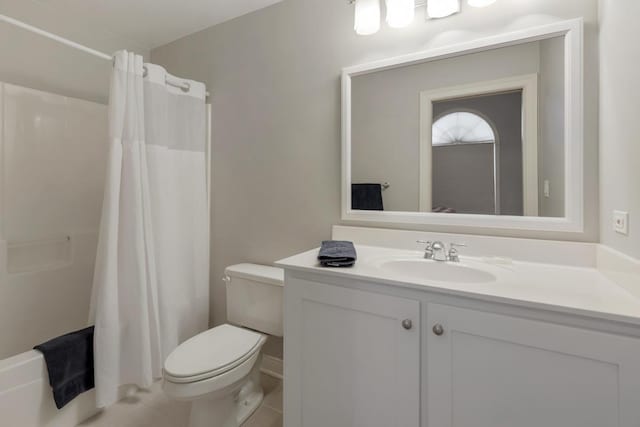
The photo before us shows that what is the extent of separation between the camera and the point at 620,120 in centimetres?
99

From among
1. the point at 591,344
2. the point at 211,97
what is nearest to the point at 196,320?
the point at 211,97

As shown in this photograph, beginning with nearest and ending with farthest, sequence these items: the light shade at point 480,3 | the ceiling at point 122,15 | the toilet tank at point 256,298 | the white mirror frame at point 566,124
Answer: the white mirror frame at point 566,124 → the light shade at point 480,3 → the toilet tank at point 256,298 → the ceiling at point 122,15

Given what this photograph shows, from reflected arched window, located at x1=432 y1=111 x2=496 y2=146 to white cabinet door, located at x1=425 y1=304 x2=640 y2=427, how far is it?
82 cm

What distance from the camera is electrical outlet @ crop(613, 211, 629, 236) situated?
0.96 m

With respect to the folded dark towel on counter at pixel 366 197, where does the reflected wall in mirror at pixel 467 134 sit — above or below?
above

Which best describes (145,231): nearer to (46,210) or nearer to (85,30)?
(46,210)

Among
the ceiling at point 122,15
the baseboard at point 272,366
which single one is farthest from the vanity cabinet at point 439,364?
the ceiling at point 122,15

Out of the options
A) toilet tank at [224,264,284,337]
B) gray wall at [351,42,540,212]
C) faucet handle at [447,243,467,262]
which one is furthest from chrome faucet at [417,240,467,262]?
toilet tank at [224,264,284,337]

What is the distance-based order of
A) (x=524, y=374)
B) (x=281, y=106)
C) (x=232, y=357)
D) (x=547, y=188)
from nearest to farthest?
1. (x=524, y=374)
2. (x=547, y=188)
3. (x=232, y=357)
4. (x=281, y=106)

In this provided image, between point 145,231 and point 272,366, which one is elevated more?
point 145,231

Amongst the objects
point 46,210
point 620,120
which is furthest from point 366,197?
point 46,210

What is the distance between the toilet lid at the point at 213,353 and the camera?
1.28 meters

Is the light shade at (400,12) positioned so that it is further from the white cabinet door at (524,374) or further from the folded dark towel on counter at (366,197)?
the white cabinet door at (524,374)

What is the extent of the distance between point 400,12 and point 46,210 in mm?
2314
